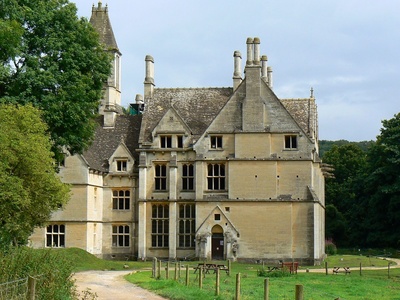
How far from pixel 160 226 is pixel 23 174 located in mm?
25717

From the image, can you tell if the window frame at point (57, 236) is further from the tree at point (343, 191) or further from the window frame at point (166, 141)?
the tree at point (343, 191)

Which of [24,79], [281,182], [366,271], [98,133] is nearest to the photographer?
[24,79]

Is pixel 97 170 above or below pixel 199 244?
above

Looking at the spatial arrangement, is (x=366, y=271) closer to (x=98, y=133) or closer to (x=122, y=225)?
(x=122, y=225)

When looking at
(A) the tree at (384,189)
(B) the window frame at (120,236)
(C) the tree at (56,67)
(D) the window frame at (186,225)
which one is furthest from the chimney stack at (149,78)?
(A) the tree at (384,189)

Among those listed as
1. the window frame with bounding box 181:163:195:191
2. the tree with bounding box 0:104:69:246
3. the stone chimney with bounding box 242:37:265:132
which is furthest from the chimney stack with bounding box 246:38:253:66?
the tree with bounding box 0:104:69:246

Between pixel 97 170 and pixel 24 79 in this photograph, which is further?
pixel 97 170

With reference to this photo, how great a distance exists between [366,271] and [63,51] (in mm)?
22935

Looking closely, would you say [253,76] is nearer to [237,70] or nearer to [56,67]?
[237,70]

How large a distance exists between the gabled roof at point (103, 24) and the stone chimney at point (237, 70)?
484 inches

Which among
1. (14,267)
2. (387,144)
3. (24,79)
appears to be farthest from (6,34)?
(387,144)

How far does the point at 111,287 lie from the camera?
31484 mm

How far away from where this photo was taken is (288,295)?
28.1 metres

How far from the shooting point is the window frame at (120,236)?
59562 millimetres
